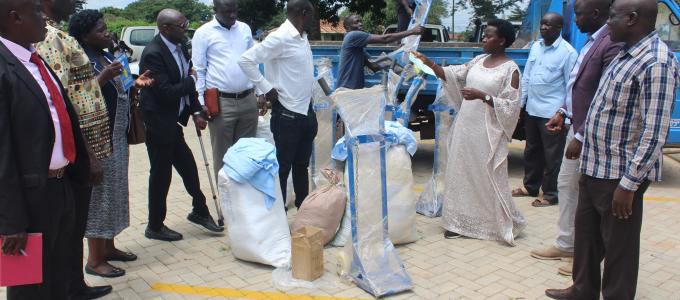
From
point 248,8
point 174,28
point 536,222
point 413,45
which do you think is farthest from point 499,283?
point 248,8

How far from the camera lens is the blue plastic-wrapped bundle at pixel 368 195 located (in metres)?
3.42

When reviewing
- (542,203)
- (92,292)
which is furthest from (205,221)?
(542,203)

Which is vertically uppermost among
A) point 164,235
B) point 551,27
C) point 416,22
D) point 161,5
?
point 161,5

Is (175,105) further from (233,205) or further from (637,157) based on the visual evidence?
(637,157)

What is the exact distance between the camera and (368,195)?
3539 mm

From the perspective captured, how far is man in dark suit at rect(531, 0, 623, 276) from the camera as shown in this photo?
332cm

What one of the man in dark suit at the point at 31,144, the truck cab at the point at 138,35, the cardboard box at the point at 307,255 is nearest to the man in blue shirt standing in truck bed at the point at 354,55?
the cardboard box at the point at 307,255

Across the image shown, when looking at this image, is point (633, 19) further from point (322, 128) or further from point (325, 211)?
point (322, 128)

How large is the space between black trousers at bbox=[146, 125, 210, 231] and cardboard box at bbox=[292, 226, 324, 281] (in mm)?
1266

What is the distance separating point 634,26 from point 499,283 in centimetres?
178

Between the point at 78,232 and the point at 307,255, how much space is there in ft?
4.41

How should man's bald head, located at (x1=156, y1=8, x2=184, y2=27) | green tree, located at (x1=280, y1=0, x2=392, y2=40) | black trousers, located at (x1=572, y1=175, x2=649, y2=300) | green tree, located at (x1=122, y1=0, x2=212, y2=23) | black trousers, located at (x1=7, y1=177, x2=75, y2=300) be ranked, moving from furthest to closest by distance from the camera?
green tree, located at (x1=122, y1=0, x2=212, y2=23) < green tree, located at (x1=280, y1=0, x2=392, y2=40) < man's bald head, located at (x1=156, y1=8, x2=184, y2=27) < black trousers, located at (x1=572, y1=175, x2=649, y2=300) < black trousers, located at (x1=7, y1=177, x2=75, y2=300)

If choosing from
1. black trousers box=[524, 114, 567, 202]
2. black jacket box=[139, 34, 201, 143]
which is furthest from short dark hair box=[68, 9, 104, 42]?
black trousers box=[524, 114, 567, 202]

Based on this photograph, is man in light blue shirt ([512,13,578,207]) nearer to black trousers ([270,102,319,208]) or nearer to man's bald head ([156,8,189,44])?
black trousers ([270,102,319,208])
